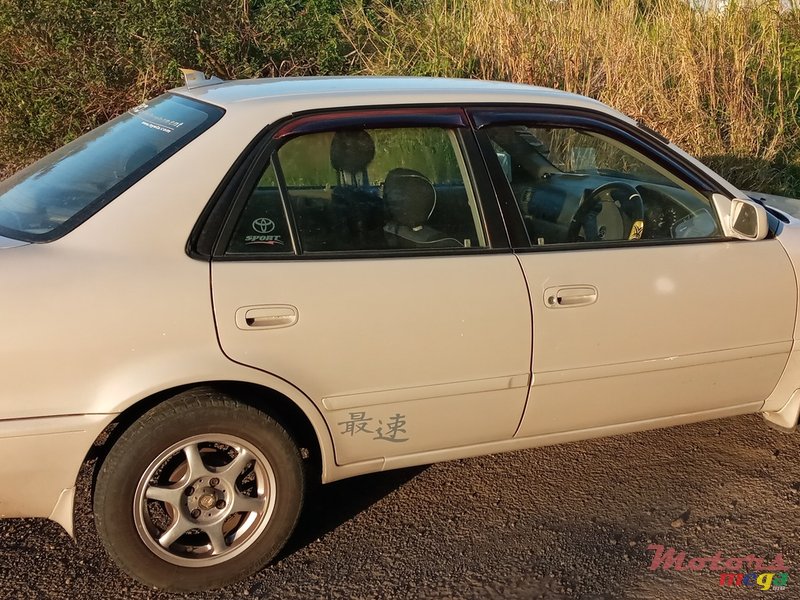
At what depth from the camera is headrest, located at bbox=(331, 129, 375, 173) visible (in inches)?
116

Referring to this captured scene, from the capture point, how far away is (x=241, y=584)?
2.87m

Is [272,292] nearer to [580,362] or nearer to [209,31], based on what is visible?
[580,362]

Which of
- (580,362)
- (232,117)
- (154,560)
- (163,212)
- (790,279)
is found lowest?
(154,560)

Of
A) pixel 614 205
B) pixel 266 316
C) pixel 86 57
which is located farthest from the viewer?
pixel 86 57

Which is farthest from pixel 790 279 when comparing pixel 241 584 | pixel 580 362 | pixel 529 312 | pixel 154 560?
pixel 154 560

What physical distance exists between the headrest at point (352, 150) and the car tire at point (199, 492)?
967 mm

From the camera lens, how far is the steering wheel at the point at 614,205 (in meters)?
3.41

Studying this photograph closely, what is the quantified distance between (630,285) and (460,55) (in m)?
5.55

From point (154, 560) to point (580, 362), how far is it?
1.74m

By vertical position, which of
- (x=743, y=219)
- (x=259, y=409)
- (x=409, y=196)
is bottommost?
(x=259, y=409)

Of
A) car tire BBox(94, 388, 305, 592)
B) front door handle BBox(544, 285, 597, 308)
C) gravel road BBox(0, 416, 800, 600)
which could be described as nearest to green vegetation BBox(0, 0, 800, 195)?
gravel road BBox(0, 416, 800, 600)

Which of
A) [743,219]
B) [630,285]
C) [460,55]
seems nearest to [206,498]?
[630,285]

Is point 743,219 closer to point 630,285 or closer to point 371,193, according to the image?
point 630,285

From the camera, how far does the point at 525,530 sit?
3227 mm
